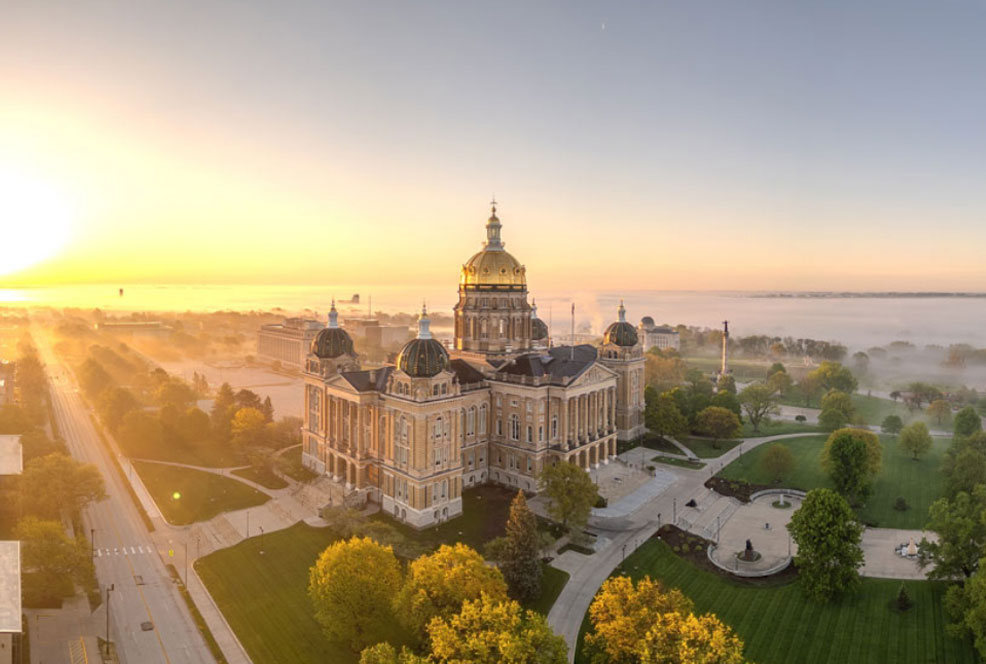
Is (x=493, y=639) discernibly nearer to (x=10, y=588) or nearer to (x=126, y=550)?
(x=10, y=588)

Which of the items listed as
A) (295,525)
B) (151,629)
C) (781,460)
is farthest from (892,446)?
(151,629)

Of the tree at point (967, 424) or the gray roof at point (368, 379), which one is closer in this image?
the gray roof at point (368, 379)

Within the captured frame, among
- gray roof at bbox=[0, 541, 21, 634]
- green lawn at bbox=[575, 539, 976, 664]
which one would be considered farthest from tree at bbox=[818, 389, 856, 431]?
gray roof at bbox=[0, 541, 21, 634]

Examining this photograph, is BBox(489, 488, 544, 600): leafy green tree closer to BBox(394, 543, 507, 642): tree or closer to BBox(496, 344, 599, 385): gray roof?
BBox(394, 543, 507, 642): tree

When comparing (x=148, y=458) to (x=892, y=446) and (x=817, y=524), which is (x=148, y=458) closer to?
(x=817, y=524)

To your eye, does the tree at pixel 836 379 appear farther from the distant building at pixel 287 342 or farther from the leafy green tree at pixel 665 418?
the distant building at pixel 287 342

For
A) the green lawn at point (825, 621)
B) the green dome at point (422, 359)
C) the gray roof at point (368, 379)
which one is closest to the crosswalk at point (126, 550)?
the gray roof at point (368, 379)

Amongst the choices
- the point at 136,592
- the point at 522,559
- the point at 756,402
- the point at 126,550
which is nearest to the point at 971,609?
the point at 522,559
